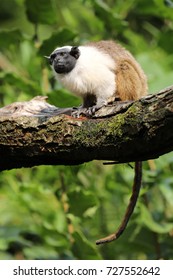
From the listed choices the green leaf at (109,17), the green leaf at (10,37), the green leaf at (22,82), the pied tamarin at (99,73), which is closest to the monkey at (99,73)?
the pied tamarin at (99,73)

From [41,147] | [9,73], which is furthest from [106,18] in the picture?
[41,147]

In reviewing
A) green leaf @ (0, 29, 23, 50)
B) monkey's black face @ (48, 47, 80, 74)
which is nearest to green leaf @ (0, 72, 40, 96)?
green leaf @ (0, 29, 23, 50)

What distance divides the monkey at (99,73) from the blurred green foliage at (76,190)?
38 centimetres

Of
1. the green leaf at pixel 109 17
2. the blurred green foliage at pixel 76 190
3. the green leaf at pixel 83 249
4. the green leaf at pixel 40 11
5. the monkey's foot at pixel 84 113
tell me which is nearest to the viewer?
the monkey's foot at pixel 84 113

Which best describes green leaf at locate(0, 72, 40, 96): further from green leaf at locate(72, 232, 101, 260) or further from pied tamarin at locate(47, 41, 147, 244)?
green leaf at locate(72, 232, 101, 260)

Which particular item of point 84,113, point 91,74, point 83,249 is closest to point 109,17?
point 91,74

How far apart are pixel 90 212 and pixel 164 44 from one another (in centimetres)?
169

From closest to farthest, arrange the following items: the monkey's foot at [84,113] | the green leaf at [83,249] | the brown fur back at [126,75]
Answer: the monkey's foot at [84,113]
the brown fur back at [126,75]
the green leaf at [83,249]

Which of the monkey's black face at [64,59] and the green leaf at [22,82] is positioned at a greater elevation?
the green leaf at [22,82]

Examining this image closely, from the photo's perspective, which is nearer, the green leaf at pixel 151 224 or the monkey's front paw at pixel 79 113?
the monkey's front paw at pixel 79 113

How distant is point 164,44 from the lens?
671cm

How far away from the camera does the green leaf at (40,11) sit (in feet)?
20.0

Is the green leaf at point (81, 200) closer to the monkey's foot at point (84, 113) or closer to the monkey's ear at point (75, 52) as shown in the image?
the monkey's ear at point (75, 52)

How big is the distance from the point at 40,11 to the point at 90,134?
259 cm
